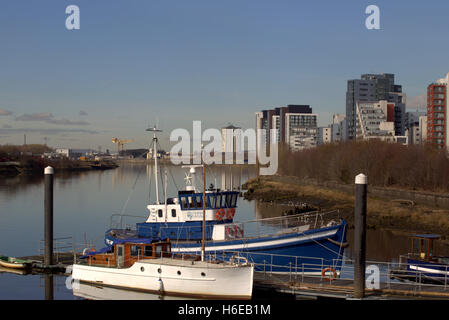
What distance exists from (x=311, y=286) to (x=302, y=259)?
3.92 meters

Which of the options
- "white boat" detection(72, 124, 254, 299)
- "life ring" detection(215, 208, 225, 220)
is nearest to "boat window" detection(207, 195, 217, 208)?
"life ring" detection(215, 208, 225, 220)

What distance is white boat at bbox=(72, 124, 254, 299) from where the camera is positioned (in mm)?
23188

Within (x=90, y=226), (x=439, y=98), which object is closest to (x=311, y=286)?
(x=90, y=226)

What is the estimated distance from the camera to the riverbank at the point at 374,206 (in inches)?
1932

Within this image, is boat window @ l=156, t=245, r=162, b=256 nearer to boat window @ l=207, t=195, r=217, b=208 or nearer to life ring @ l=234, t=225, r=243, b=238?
life ring @ l=234, t=225, r=243, b=238

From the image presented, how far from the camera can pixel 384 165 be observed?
75062 mm

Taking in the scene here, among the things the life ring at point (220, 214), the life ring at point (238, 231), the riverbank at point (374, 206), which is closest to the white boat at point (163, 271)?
the life ring at point (238, 231)

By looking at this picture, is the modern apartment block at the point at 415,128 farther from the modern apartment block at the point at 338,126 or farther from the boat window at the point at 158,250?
the boat window at the point at 158,250

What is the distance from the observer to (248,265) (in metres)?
23.2

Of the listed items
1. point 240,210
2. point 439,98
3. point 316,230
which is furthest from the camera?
Answer: point 439,98

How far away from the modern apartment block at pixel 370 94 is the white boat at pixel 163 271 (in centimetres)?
13612

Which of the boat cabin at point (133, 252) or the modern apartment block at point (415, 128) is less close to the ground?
the modern apartment block at point (415, 128)
